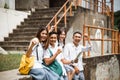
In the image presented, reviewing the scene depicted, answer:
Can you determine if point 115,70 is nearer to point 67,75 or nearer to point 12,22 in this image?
point 12,22

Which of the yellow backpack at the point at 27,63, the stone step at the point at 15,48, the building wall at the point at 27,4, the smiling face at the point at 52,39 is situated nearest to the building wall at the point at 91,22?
the stone step at the point at 15,48

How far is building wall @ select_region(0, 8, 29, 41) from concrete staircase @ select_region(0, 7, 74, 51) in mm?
192

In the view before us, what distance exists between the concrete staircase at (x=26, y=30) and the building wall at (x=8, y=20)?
0.63 ft

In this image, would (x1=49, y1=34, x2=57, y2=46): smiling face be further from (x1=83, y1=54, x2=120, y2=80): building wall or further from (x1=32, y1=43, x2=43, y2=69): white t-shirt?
(x1=83, y1=54, x2=120, y2=80): building wall

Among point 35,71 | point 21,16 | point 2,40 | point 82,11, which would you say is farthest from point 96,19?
point 35,71

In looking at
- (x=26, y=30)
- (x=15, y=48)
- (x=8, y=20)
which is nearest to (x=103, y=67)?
(x=15, y=48)

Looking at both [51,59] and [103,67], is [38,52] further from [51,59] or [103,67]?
[103,67]

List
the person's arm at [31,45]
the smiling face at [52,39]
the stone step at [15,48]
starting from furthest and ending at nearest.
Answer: the stone step at [15,48]
the smiling face at [52,39]
the person's arm at [31,45]

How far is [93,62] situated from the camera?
9305 millimetres

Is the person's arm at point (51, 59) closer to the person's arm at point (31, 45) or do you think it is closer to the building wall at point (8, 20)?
the person's arm at point (31, 45)

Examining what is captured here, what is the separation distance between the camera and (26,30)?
524 inches

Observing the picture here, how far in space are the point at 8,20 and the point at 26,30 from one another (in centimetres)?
87

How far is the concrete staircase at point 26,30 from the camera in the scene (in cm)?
1225

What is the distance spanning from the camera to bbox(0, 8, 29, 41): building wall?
42.0ft
